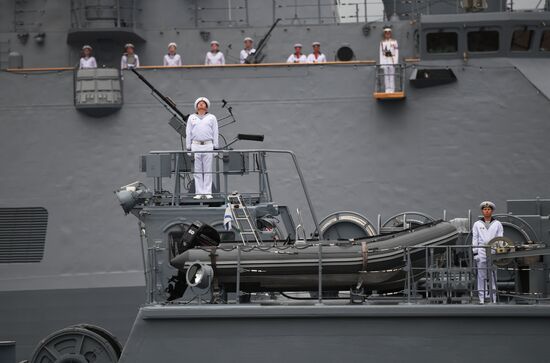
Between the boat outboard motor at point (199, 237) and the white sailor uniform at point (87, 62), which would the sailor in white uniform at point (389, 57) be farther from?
the boat outboard motor at point (199, 237)

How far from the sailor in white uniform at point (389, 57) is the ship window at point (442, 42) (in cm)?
54

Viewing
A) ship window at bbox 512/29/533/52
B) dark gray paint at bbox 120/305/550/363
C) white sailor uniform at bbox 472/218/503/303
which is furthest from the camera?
ship window at bbox 512/29/533/52

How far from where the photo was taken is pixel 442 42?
17.5m

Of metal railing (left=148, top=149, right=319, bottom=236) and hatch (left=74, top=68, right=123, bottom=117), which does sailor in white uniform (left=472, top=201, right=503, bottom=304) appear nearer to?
metal railing (left=148, top=149, right=319, bottom=236)

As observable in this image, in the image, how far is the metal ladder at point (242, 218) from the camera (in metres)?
10.2

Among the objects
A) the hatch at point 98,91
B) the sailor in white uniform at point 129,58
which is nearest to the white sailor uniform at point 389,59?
the sailor in white uniform at point 129,58

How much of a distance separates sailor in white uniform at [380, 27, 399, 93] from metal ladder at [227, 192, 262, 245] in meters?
7.12

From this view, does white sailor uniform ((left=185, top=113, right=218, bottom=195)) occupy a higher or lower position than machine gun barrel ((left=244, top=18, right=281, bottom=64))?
lower

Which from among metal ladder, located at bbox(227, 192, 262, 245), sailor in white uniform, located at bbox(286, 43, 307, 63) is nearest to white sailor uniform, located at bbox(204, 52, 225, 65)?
sailor in white uniform, located at bbox(286, 43, 307, 63)

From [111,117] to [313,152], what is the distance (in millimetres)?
3171

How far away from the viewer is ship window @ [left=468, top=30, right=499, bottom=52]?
17.5m

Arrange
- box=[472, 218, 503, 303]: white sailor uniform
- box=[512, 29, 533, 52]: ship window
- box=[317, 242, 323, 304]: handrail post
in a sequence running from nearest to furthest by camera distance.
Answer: box=[317, 242, 323, 304]: handrail post, box=[472, 218, 503, 303]: white sailor uniform, box=[512, 29, 533, 52]: ship window

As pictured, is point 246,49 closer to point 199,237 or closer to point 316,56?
point 316,56

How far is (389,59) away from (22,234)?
6.18 metres
